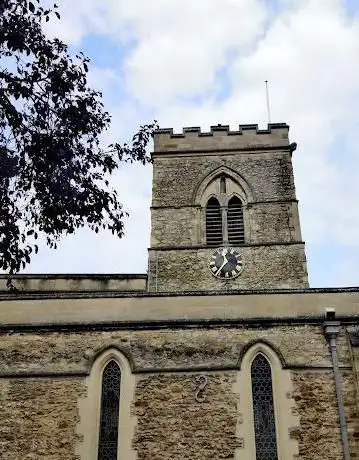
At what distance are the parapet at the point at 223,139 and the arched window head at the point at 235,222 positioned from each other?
2328 millimetres

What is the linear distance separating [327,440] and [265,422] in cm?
124

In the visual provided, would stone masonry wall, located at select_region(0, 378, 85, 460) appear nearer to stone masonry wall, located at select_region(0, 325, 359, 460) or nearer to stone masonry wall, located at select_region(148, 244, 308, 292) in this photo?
stone masonry wall, located at select_region(0, 325, 359, 460)

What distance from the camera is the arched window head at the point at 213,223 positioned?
71.5 ft

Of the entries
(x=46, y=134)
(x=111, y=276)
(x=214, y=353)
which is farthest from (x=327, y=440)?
(x=111, y=276)

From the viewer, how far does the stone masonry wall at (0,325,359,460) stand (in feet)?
40.3

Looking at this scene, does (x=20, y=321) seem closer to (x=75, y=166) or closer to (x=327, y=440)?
(x=75, y=166)

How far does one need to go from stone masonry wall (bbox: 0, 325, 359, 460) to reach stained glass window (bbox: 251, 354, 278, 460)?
37 cm

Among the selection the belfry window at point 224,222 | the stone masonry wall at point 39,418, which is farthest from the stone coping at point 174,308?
the belfry window at point 224,222

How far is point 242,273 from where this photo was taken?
2081cm

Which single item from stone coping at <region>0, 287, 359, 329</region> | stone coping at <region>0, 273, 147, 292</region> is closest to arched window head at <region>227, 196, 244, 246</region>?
stone coping at <region>0, 273, 147, 292</region>

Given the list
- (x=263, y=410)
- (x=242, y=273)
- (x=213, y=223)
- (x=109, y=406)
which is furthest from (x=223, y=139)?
(x=109, y=406)

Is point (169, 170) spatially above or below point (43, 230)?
above

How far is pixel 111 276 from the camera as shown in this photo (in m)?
21.9

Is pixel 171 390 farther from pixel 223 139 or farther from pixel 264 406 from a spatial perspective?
pixel 223 139
